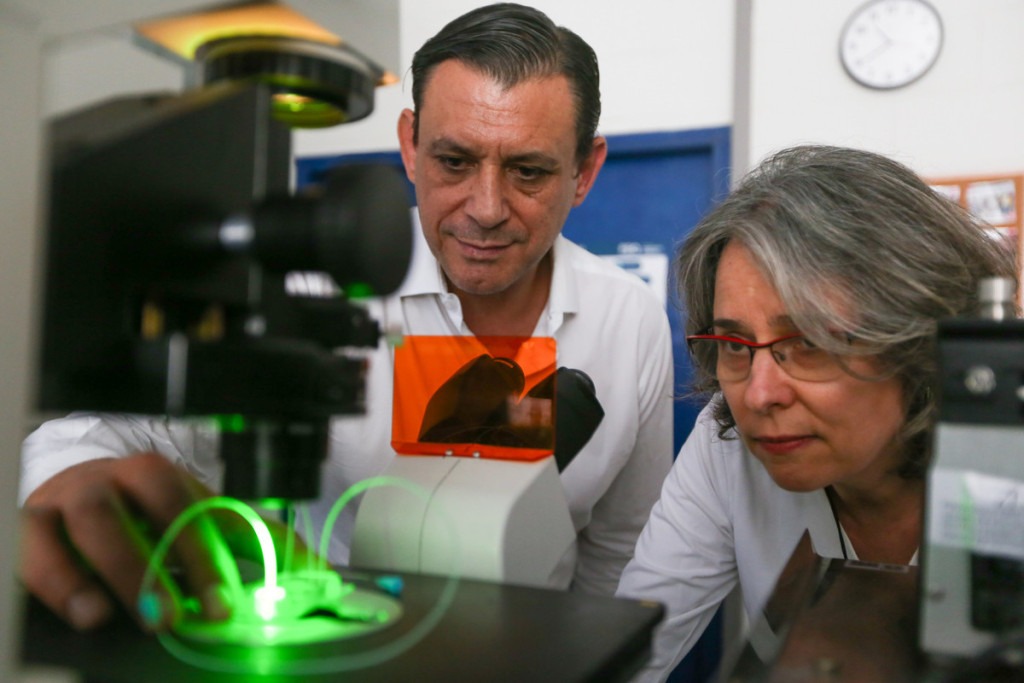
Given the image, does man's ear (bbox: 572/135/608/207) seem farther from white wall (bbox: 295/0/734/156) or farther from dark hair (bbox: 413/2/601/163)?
white wall (bbox: 295/0/734/156)

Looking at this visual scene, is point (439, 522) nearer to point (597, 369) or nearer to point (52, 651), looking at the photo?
point (52, 651)

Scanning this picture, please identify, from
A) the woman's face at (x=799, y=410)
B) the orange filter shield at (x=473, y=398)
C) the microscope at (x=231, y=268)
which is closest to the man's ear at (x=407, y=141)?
the orange filter shield at (x=473, y=398)

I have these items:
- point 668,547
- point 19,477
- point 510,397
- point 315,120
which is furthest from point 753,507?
point 19,477

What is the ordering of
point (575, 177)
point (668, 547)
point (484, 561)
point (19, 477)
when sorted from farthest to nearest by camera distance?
point (575, 177) → point (668, 547) → point (484, 561) → point (19, 477)

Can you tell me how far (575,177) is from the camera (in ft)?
4.33

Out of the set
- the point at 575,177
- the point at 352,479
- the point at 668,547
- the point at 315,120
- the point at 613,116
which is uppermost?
the point at 613,116

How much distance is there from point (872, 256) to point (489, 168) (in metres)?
0.52

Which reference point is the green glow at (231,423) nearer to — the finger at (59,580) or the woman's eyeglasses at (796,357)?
the finger at (59,580)

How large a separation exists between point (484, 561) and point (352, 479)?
34 cm

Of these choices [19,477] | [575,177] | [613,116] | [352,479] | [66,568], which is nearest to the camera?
[19,477]

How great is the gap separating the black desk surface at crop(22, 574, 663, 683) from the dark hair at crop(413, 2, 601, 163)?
→ 31.3 inches

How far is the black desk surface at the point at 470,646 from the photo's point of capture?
50 centimetres

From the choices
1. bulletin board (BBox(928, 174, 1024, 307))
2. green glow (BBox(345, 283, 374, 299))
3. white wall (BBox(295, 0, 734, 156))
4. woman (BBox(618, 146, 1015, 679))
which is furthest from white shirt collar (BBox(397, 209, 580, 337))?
bulletin board (BBox(928, 174, 1024, 307))

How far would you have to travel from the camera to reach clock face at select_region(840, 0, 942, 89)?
1.95m
